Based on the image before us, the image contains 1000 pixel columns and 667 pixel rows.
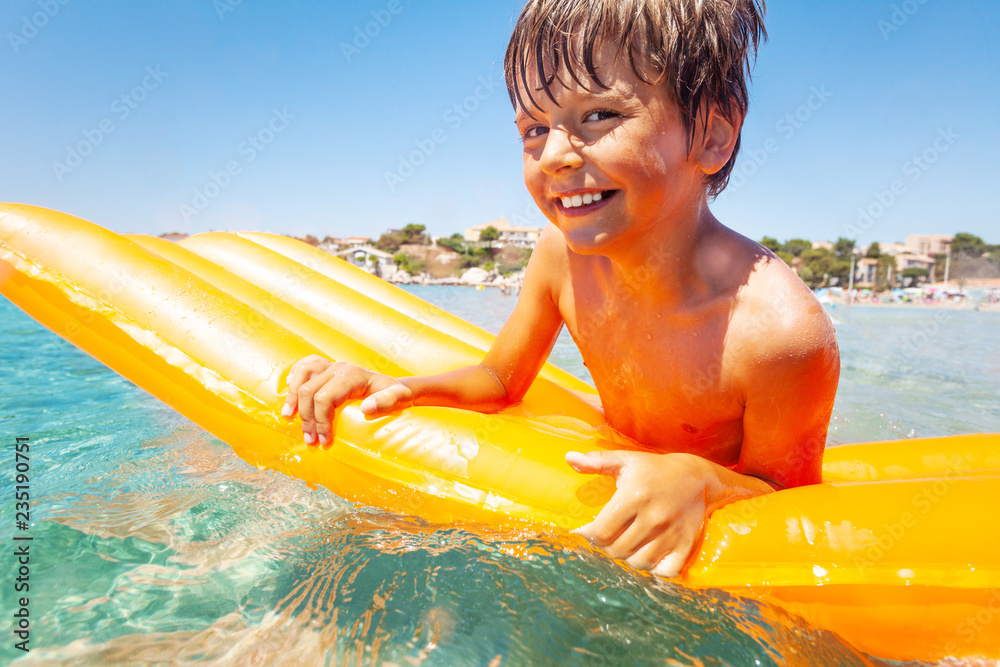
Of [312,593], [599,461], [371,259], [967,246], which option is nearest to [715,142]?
[599,461]

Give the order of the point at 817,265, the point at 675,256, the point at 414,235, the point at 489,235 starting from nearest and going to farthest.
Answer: the point at 675,256 → the point at 817,265 → the point at 489,235 → the point at 414,235

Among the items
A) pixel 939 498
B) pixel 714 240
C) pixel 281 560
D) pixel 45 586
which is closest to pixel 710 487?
pixel 939 498

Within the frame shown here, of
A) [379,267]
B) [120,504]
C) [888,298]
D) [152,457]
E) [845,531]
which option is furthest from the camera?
[379,267]

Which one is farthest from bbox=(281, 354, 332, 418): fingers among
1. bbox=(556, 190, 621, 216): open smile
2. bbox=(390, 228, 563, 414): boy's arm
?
bbox=(556, 190, 621, 216): open smile

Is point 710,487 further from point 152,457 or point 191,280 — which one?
point 152,457

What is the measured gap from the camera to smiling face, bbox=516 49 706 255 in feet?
3.87

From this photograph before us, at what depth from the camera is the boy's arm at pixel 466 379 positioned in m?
1.51

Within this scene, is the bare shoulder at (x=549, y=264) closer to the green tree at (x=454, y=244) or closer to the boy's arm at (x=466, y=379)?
the boy's arm at (x=466, y=379)

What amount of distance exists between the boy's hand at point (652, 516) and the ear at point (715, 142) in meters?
0.66

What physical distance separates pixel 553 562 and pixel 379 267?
53.7 metres

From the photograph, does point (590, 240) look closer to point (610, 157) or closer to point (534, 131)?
point (610, 157)

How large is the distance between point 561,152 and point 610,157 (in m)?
0.10

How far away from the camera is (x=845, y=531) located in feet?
3.88

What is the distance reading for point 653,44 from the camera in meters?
1.18
